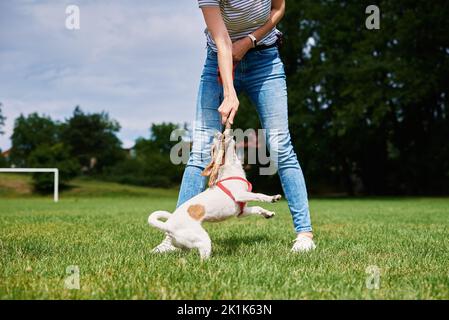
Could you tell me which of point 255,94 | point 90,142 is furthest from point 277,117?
point 90,142

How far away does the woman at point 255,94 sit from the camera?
4.38 meters

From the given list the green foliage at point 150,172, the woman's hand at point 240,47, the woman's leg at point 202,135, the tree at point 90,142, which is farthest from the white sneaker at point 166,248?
the tree at point 90,142

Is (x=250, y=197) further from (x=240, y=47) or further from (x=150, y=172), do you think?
(x=150, y=172)

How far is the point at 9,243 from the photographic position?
192 inches


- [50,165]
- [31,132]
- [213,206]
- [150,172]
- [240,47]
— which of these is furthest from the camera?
[31,132]

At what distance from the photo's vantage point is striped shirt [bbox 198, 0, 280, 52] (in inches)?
169

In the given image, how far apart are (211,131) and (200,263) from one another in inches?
53.9

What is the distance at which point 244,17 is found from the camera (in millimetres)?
4379

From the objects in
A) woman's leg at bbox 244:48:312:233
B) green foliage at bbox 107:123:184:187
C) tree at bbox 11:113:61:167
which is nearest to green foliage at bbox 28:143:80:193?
green foliage at bbox 107:123:184:187

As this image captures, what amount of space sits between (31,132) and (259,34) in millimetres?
80876

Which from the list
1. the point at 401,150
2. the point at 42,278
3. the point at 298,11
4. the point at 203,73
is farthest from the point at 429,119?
the point at 42,278

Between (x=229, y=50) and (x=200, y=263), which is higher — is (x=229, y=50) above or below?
above

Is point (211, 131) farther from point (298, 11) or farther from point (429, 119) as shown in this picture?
point (429, 119)

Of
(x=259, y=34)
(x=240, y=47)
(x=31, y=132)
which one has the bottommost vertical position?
(x=240, y=47)
